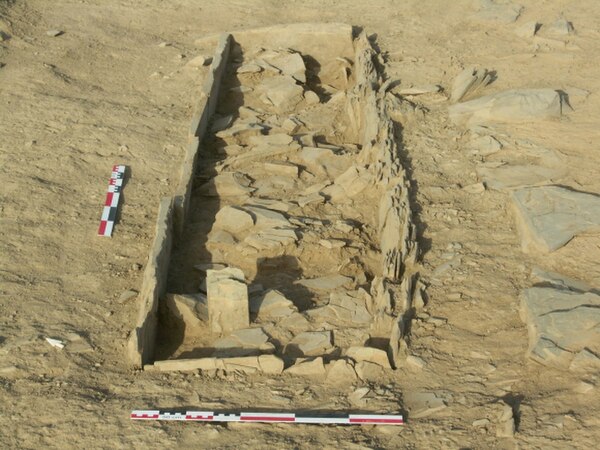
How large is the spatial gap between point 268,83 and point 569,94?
3676mm

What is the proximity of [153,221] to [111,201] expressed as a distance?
0.50 meters

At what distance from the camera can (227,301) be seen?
6316mm

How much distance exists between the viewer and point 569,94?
8.90 meters

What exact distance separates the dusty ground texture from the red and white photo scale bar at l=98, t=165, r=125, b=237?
9cm

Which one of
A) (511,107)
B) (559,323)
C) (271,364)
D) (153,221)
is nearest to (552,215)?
(559,323)

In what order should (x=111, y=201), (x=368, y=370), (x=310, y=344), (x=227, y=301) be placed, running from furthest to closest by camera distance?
(x=111, y=201) < (x=227, y=301) < (x=310, y=344) < (x=368, y=370)

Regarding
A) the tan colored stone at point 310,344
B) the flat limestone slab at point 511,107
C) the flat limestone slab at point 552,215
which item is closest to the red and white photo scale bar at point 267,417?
the tan colored stone at point 310,344

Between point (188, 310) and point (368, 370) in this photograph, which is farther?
point (188, 310)

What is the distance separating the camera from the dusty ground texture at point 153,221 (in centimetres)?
522

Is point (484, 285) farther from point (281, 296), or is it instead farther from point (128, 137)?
point (128, 137)

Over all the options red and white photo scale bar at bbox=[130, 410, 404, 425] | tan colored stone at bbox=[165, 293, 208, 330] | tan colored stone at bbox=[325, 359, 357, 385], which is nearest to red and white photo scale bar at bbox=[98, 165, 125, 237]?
tan colored stone at bbox=[165, 293, 208, 330]

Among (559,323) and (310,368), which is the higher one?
(559,323)

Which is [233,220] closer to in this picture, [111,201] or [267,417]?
[111,201]

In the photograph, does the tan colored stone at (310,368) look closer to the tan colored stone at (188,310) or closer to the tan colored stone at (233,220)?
the tan colored stone at (188,310)
